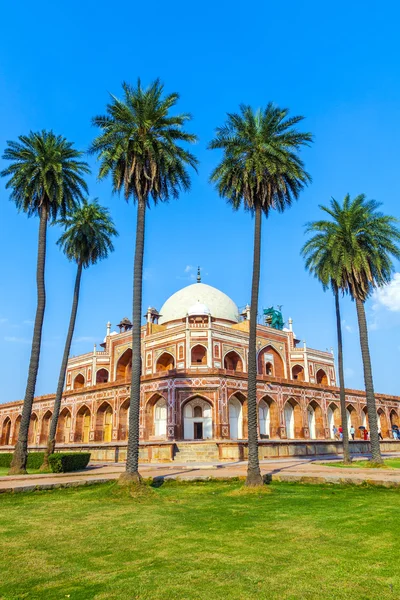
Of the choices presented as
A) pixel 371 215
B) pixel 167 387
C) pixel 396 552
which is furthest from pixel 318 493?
pixel 167 387

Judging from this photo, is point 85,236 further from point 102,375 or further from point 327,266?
point 102,375

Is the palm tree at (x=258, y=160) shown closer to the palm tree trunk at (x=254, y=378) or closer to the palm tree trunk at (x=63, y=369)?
the palm tree trunk at (x=254, y=378)

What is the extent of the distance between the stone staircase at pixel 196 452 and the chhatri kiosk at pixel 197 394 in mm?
64

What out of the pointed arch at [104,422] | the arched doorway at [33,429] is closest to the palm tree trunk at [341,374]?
the pointed arch at [104,422]

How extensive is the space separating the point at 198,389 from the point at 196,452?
875cm

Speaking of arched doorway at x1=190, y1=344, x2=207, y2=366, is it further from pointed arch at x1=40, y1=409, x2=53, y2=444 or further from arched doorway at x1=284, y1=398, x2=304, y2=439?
pointed arch at x1=40, y1=409, x2=53, y2=444

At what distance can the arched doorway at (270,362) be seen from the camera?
1945 inches

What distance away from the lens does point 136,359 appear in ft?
49.0

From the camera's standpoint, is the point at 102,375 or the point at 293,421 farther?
the point at 102,375

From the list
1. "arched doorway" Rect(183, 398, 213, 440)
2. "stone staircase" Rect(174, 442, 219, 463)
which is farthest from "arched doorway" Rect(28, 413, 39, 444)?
"stone staircase" Rect(174, 442, 219, 463)

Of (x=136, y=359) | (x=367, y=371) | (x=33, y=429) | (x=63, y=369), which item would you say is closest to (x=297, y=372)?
(x=367, y=371)

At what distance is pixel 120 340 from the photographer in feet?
173

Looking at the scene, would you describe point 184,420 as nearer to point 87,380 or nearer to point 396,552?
point 87,380

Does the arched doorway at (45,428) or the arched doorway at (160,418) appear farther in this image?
the arched doorway at (45,428)
